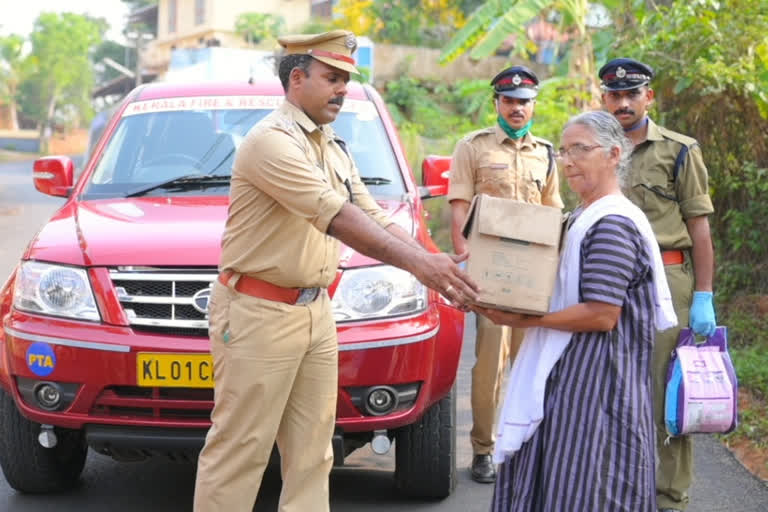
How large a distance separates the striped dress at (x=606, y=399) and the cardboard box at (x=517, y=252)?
11cm

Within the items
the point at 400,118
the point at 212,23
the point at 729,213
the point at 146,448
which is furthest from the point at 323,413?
the point at 212,23

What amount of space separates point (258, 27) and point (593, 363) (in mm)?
40628

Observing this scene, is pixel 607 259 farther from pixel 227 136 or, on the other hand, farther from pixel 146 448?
pixel 227 136

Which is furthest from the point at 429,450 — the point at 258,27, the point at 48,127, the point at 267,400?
the point at 48,127

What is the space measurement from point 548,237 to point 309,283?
83 centimetres

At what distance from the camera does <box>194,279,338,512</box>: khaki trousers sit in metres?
3.60

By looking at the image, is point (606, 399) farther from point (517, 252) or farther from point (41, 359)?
point (41, 359)

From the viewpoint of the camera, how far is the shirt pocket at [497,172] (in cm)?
551

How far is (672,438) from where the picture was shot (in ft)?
14.9

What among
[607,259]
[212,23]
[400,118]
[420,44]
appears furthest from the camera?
[212,23]

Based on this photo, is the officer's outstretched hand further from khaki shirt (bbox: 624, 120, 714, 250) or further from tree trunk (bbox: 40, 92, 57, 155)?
tree trunk (bbox: 40, 92, 57, 155)

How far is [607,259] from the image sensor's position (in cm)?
319

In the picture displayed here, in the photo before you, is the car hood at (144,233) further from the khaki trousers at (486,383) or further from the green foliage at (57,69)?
the green foliage at (57,69)

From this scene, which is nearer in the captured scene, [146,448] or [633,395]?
[633,395]
